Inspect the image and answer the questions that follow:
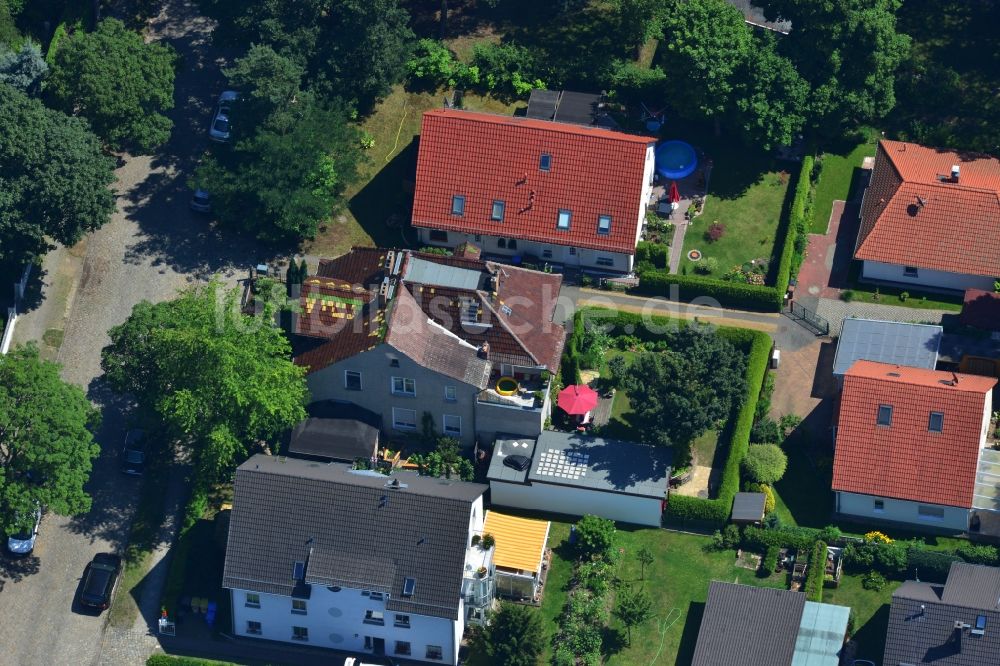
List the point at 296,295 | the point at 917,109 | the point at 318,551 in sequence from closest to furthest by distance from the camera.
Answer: the point at 318,551 → the point at 296,295 → the point at 917,109

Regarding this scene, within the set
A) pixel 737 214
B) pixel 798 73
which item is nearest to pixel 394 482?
pixel 737 214

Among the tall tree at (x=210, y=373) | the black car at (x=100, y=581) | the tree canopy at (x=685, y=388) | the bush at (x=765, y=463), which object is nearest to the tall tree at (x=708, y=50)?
the tree canopy at (x=685, y=388)

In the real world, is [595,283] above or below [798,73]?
below

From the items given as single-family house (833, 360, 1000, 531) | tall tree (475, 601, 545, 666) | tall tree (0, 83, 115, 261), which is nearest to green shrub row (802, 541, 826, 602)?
single-family house (833, 360, 1000, 531)

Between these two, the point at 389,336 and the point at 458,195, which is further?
the point at 458,195

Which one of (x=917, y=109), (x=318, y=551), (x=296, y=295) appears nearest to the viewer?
(x=318, y=551)

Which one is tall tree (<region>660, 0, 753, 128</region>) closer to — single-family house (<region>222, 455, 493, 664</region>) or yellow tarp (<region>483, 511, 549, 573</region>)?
yellow tarp (<region>483, 511, 549, 573</region>)

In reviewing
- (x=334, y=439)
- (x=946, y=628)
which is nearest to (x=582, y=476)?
(x=334, y=439)

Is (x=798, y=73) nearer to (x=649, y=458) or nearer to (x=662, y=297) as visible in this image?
(x=662, y=297)
